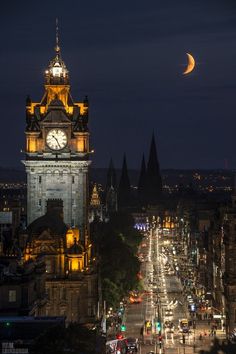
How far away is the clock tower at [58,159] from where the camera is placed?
143375 mm

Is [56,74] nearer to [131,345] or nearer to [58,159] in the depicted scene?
[58,159]

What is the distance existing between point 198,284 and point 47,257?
64.0 m

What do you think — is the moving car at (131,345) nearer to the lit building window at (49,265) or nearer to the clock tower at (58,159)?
the lit building window at (49,265)

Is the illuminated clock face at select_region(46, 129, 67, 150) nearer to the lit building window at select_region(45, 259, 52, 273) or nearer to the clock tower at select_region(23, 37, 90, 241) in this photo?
the clock tower at select_region(23, 37, 90, 241)

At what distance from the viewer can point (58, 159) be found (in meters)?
143

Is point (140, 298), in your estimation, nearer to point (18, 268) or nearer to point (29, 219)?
point (29, 219)

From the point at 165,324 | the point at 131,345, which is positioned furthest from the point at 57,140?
the point at 131,345

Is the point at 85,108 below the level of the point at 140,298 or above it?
above

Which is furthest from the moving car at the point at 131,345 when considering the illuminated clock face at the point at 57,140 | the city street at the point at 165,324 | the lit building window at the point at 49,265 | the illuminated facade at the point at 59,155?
the illuminated clock face at the point at 57,140

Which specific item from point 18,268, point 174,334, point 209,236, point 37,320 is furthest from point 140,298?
point 37,320

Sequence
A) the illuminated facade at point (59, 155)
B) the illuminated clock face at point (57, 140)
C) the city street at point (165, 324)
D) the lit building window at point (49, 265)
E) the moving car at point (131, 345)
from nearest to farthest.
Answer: the moving car at point (131, 345) < the city street at point (165, 324) < the lit building window at point (49, 265) < the illuminated facade at point (59, 155) < the illuminated clock face at point (57, 140)

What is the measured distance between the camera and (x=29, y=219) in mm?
144750

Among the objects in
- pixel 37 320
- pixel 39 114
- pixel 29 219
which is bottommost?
pixel 37 320

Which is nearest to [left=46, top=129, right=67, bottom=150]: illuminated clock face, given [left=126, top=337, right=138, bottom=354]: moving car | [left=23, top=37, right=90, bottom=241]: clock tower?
[left=23, top=37, right=90, bottom=241]: clock tower
